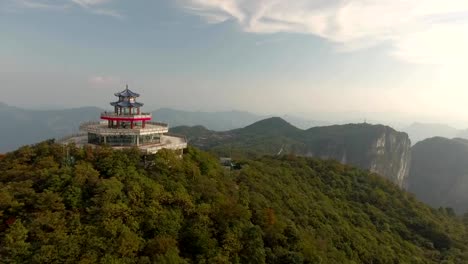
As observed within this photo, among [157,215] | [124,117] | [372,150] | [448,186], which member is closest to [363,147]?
[372,150]

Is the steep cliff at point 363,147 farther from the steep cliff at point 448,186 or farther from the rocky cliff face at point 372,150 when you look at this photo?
the steep cliff at point 448,186

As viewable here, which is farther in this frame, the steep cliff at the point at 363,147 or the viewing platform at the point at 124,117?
the steep cliff at the point at 363,147

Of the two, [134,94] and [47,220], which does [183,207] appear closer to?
[47,220]

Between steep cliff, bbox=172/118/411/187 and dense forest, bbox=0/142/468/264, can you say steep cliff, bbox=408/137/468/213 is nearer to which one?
steep cliff, bbox=172/118/411/187

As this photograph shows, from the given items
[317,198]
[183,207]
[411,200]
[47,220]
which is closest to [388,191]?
[411,200]

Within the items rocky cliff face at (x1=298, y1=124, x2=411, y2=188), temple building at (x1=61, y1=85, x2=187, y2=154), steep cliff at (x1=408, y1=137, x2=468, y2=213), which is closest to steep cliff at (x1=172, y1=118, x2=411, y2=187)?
rocky cliff face at (x1=298, y1=124, x2=411, y2=188)

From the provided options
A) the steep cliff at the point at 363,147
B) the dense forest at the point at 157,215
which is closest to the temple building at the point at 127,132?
the dense forest at the point at 157,215

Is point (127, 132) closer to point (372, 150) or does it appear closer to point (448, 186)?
point (372, 150)
